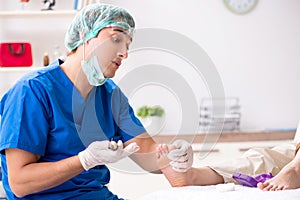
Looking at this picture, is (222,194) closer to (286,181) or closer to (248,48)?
(286,181)

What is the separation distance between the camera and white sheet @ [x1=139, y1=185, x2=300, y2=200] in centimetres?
163

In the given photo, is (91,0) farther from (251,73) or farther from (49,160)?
(49,160)

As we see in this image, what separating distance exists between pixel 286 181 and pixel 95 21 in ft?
2.66

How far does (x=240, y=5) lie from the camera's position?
4059 millimetres

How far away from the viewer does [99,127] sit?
78.0 inches

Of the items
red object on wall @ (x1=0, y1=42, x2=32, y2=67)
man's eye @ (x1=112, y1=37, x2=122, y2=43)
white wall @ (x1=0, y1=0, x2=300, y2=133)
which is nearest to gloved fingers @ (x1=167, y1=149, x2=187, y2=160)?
man's eye @ (x1=112, y1=37, x2=122, y2=43)

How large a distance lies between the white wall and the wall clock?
4 cm

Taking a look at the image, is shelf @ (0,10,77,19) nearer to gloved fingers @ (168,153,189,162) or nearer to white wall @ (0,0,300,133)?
white wall @ (0,0,300,133)

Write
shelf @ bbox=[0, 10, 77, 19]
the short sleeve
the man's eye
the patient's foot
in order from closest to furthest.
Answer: the short sleeve < the man's eye < the patient's foot < shelf @ bbox=[0, 10, 77, 19]

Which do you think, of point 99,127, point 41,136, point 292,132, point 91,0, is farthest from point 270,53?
point 41,136

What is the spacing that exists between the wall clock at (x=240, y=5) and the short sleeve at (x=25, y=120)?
2499 mm

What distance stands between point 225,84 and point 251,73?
0.21 meters

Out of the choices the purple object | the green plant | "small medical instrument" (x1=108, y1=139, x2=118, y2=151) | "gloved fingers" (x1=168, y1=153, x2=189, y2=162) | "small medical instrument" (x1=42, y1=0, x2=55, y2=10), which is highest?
"small medical instrument" (x1=42, y1=0, x2=55, y2=10)

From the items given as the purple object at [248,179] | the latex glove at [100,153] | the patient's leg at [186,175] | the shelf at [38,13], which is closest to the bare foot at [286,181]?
the purple object at [248,179]
